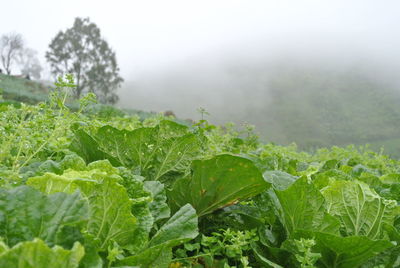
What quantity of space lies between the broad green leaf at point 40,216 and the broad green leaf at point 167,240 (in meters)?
0.20

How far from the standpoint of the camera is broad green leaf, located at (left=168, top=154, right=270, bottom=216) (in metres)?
1.25

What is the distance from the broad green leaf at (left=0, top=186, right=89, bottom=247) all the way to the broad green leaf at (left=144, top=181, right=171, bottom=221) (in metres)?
0.39

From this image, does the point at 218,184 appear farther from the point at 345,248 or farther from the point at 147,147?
the point at 345,248

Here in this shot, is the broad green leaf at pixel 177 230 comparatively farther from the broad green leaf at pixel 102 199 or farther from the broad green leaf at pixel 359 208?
the broad green leaf at pixel 359 208

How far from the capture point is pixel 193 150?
154cm

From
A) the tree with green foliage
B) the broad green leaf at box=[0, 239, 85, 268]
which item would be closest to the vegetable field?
the broad green leaf at box=[0, 239, 85, 268]

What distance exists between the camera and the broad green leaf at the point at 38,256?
652 millimetres

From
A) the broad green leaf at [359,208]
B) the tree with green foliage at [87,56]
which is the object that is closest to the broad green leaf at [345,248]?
the broad green leaf at [359,208]

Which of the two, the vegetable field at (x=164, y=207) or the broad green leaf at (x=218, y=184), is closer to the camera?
the vegetable field at (x=164, y=207)

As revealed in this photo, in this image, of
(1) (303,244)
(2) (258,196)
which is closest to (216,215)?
(2) (258,196)

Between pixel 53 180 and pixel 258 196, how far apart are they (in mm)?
892

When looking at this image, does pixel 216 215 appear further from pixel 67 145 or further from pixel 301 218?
pixel 67 145

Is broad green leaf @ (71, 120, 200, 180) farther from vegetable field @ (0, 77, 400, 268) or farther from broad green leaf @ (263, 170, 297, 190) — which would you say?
broad green leaf @ (263, 170, 297, 190)

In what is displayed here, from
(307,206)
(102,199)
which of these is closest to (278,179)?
(307,206)
